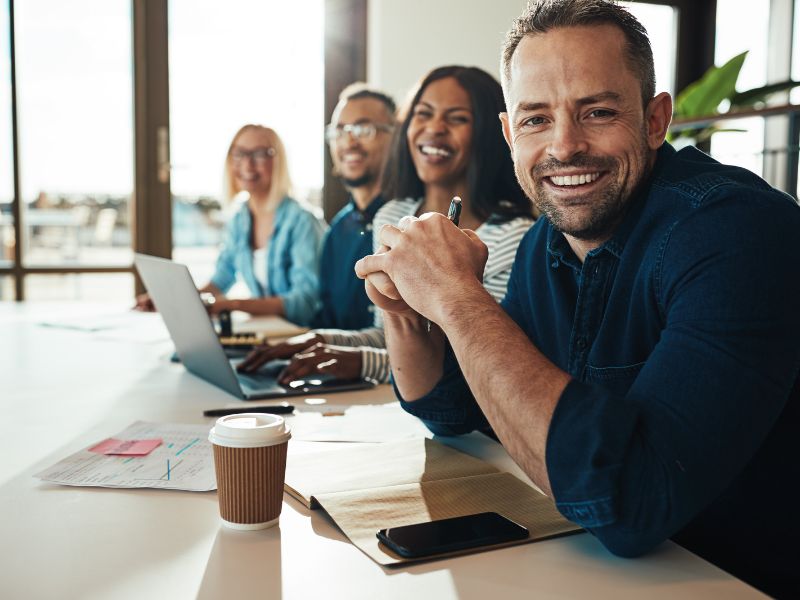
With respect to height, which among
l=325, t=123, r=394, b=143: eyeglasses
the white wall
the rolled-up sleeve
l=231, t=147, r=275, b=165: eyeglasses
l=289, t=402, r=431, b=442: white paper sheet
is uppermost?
the white wall

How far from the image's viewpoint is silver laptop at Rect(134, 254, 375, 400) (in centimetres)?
141

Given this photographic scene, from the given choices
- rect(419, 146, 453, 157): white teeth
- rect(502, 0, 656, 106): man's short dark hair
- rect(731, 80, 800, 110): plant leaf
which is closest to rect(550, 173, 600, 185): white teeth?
rect(502, 0, 656, 106): man's short dark hair

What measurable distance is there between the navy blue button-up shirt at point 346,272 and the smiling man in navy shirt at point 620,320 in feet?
4.18

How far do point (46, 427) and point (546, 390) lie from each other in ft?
2.67

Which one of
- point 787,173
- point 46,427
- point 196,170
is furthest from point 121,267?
point 787,173

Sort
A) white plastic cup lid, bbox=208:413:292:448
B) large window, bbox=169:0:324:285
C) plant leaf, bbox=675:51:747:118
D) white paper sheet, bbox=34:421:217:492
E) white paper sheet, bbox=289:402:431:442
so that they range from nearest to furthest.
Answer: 1. white plastic cup lid, bbox=208:413:292:448
2. white paper sheet, bbox=34:421:217:492
3. white paper sheet, bbox=289:402:431:442
4. large window, bbox=169:0:324:285
5. plant leaf, bbox=675:51:747:118

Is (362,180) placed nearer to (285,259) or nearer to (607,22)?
(285,259)

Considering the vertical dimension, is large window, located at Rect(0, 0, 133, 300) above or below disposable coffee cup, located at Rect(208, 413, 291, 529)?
above

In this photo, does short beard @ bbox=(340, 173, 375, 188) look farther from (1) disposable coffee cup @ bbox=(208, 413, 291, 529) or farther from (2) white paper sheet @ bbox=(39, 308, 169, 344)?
(1) disposable coffee cup @ bbox=(208, 413, 291, 529)

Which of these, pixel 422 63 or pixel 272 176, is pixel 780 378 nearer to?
pixel 272 176

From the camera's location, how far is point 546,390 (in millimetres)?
807

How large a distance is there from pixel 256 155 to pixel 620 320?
2.48 m

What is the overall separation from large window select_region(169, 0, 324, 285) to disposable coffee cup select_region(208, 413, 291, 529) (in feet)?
10.9

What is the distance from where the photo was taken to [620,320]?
3.31 ft
